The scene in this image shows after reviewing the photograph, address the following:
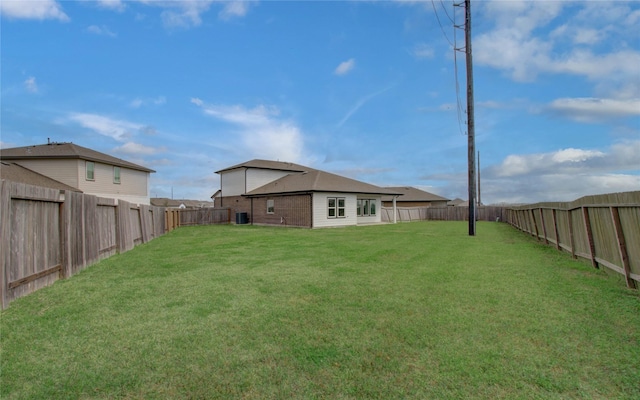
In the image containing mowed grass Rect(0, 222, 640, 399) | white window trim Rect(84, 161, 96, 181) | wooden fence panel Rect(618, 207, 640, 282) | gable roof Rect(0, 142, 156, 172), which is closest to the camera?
mowed grass Rect(0, 222, 640, 399)

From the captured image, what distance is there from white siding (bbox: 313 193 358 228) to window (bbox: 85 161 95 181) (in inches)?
655

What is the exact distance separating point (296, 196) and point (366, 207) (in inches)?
257

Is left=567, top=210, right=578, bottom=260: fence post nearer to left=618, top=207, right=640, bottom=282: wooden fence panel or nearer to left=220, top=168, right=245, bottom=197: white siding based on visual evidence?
left=618, top=207, right=640, bottom=282: wooden fence panel

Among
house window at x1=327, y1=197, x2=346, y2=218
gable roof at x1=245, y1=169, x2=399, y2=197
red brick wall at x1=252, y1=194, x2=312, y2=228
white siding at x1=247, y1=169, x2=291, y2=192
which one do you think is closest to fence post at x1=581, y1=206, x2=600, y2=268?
gable roof at x1=245, y1=169, x2=399, y2=197

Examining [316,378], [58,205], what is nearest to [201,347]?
[316,378]

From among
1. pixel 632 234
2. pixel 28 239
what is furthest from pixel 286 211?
pixel 632 234

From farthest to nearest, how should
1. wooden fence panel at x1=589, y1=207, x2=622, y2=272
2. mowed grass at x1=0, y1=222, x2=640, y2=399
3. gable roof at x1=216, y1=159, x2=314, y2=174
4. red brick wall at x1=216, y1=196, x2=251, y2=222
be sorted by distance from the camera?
gable roof at x1=216, y1=159, x2=314, y2=174, red brick wall at x1=216, y1=196, x2=251, y2=222, wooden fence panel at x1=589, y1=207, x2=622, y2=272, mowed grass at x1=0, y1=222, x2=640, y2=399

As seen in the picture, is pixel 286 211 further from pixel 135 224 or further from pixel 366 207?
pixel 135 224

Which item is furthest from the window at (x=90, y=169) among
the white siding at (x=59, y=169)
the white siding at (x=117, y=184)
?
the white siding at (x=59, y=169)

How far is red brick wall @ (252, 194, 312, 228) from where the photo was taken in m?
23.2

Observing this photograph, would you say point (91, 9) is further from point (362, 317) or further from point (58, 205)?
point (362, 317)

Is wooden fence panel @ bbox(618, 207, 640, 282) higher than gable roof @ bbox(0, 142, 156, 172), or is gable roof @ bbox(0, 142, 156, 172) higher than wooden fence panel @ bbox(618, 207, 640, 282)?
gable roof @ bbox(0, 142, 156, 172)

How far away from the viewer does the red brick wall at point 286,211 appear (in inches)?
914

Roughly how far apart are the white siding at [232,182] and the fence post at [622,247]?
91.8 feet
